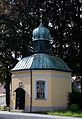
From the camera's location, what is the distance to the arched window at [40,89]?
92.7 feet

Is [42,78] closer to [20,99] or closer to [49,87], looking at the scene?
[49,87]

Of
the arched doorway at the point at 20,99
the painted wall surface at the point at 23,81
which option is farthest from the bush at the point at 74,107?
the arched doorway at the point at 20,99

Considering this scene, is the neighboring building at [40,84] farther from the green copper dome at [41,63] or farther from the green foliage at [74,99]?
the green foliage at [74,99]

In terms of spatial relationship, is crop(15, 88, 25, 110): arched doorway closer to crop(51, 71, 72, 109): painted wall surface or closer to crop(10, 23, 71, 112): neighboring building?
crop(10, 23, 71, 112): neighboring building

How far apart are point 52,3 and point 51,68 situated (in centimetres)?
1185

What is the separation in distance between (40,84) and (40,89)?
1.36 ft

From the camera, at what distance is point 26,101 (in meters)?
28.5

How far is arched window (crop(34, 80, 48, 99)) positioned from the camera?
2827cm

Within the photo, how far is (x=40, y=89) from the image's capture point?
93.2 ft

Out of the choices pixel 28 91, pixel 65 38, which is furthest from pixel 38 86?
pixel 65 38

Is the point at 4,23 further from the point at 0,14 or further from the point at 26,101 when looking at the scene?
the point at 26,101

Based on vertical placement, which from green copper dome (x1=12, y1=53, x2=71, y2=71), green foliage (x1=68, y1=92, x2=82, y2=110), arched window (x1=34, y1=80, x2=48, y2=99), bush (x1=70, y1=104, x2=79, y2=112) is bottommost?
bush (x1=70, y1=104, x2=79, y2=112)

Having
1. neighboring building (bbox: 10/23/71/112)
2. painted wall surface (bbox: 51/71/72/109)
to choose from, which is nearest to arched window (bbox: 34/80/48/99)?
neighboring building (bbox: 10/23/71/112)

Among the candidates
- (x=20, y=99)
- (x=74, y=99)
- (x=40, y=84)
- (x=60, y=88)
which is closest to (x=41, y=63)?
(x=40, y=84)
